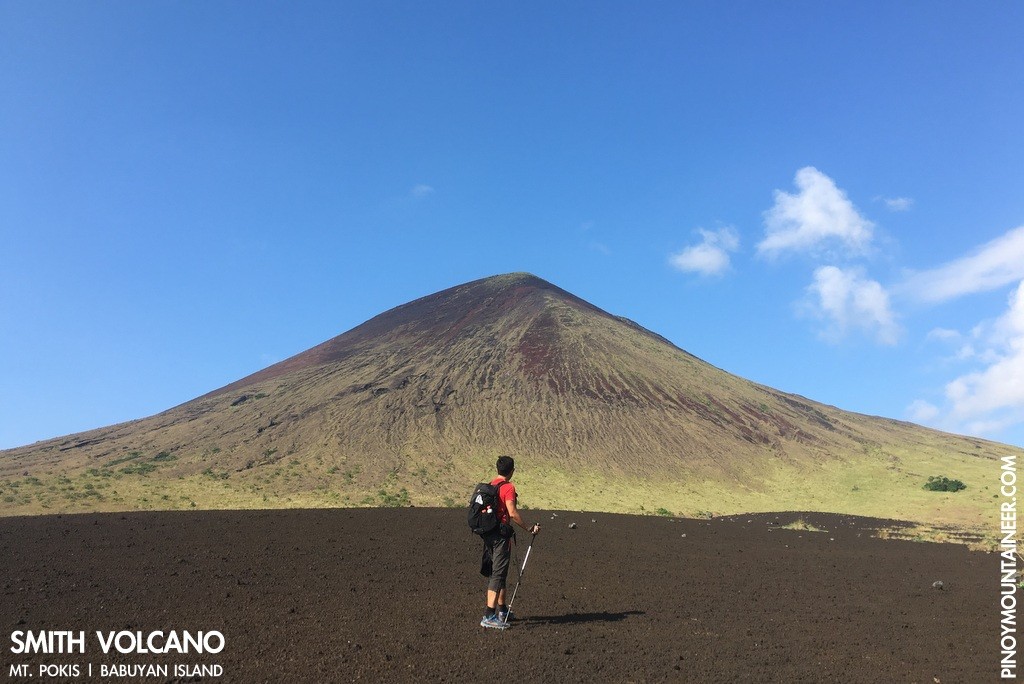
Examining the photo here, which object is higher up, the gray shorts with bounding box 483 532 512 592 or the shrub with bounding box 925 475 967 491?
the gray shorts with bounding box 483 532 512 592

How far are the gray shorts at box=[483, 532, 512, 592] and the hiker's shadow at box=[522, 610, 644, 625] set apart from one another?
2.82ft

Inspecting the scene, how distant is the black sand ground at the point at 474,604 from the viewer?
6691 millimetres

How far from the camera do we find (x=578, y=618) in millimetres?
8734

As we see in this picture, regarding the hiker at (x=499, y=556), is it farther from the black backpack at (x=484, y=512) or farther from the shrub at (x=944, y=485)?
the shrub at (x=944, y=485)

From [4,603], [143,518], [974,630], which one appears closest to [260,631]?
[4,603]

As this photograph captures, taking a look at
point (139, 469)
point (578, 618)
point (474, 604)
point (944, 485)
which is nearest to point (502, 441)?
point (139, 469)

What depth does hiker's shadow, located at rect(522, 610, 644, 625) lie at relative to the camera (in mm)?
8406

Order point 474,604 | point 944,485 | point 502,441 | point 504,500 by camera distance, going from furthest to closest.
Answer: point 502,441
point 944,485
point 474,604
point 504,500

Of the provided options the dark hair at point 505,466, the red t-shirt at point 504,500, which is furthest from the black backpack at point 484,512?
the dark hair at point 505,466

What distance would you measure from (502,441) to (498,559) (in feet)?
120

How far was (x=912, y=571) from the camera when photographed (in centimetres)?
1459

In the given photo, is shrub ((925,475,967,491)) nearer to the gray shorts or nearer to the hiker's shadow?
the hiker's shadow

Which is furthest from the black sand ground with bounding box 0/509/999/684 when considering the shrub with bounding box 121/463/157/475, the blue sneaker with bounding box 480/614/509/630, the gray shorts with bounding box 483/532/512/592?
the shrub with bounding box 121/463/157/475

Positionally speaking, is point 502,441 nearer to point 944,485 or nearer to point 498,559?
point 944,485
